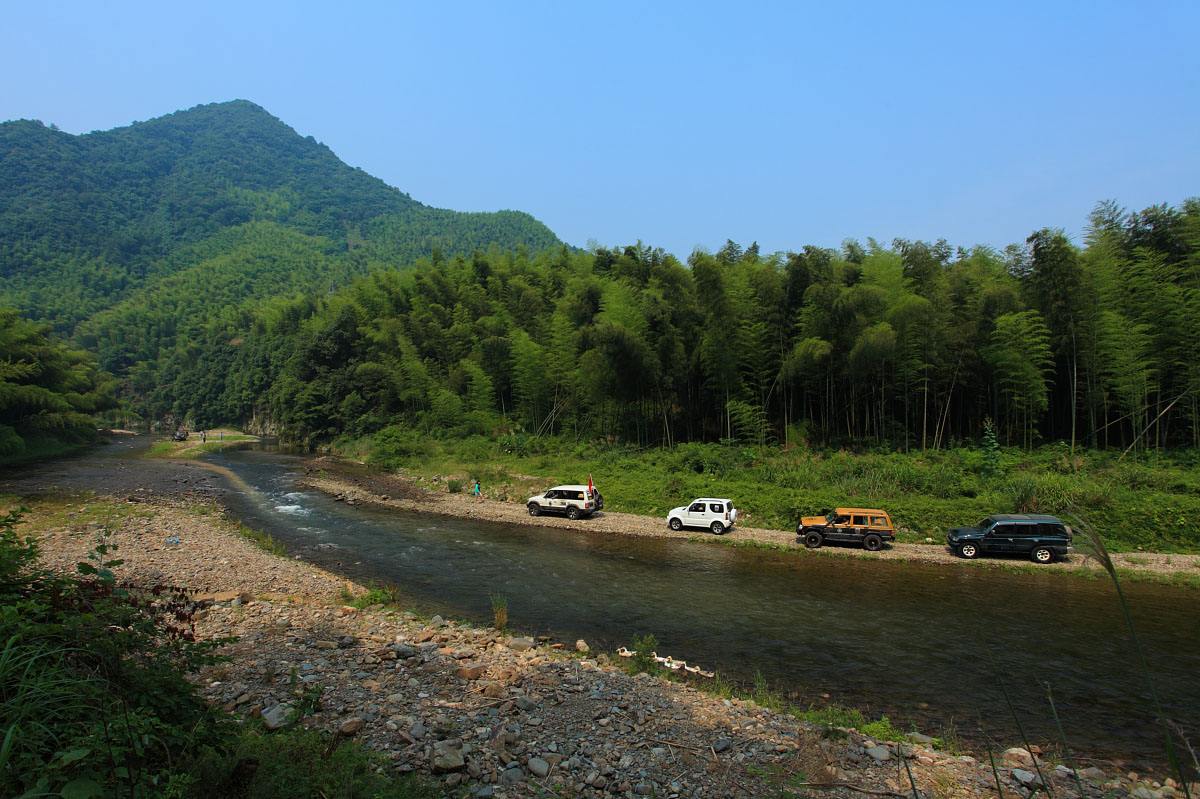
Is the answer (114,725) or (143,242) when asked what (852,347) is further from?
(143,242)

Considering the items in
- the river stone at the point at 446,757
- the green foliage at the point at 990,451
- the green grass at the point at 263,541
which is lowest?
the green grass at the point at 263,541

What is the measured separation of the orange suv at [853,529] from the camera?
19.2 meters

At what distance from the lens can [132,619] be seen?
4.93 meters

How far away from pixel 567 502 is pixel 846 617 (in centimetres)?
1303

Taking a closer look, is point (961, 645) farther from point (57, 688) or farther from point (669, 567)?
point (57, 688)

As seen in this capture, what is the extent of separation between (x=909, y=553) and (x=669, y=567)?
26.6 ft

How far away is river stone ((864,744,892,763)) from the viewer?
7.32 m

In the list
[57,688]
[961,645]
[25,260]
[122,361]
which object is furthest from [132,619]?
[25,260]

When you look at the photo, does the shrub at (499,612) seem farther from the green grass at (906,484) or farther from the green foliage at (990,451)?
the green foliage at (990,451)

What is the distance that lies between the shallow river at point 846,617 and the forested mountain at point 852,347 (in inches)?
311

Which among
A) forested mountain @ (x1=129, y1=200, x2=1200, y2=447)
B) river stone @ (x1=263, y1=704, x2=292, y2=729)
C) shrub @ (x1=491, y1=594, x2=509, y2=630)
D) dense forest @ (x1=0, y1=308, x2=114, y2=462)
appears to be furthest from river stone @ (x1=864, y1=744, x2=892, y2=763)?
dense forest @ (x1=0, y1=308, x2=114, y2=462)

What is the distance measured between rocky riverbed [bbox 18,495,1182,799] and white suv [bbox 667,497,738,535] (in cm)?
1126

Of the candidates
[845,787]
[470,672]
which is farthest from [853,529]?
[470,672]

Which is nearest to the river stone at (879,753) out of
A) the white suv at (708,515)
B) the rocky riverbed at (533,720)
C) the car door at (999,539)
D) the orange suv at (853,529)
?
the rocky riverbed at (533,720)
